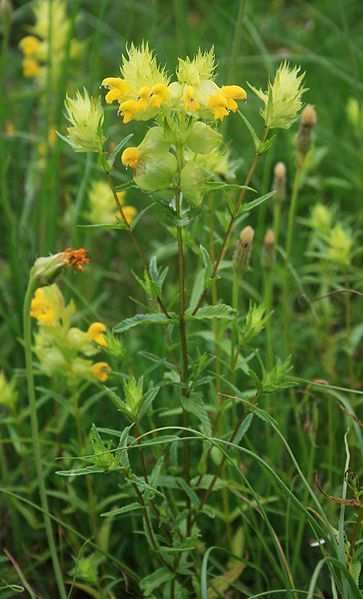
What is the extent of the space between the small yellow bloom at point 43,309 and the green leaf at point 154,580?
1.44 ft

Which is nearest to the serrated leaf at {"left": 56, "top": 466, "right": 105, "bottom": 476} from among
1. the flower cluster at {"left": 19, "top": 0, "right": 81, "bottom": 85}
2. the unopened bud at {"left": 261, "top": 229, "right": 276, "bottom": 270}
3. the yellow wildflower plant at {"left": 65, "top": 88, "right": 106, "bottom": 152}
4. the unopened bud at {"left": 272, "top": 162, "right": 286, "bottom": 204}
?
the yellow wildflower plant at {"left": 65, "top": 88, "right": 106, "bottom": 152}

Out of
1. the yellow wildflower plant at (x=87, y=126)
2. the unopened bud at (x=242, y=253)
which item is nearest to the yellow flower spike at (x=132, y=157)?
the yellow wildflower plant at (x=87, y=126)

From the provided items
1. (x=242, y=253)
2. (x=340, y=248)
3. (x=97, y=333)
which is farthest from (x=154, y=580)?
(x=340, y=248)

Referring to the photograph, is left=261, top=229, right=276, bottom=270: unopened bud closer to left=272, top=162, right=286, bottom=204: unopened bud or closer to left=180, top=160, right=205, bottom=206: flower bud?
left=272, top=162, right=286, bottom=204: unopened bud

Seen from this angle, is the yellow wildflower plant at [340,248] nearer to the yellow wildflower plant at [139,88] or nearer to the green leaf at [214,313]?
the green leaf at [214,313]

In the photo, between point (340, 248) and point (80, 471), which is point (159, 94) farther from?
point (340, 248)

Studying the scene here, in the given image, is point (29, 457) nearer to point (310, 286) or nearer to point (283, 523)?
point (283, 523)

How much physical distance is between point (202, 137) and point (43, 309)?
487 mm

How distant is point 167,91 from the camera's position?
97 centimetres

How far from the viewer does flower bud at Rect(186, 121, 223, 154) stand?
1.04 m

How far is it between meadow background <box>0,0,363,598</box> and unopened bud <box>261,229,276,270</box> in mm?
95

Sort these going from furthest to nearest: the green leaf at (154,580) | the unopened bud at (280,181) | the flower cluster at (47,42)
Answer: the flower cluster at (47,42) → the unopened bud at (280,181) → the green leaf at (154,580)

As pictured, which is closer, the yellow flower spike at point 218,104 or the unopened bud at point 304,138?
the yellow flower spike at point 218,104

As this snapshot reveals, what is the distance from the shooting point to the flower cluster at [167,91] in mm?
992
